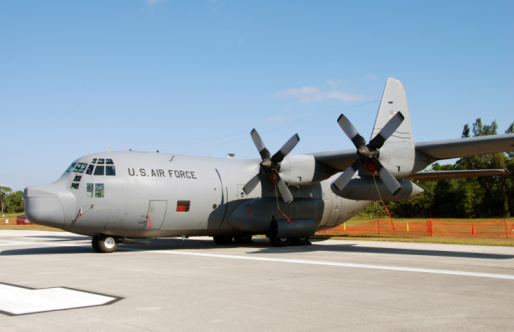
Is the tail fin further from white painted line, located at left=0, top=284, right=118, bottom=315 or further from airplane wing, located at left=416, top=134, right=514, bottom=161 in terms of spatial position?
white painted line, located at left=0, top=284, right=118, bottom=315

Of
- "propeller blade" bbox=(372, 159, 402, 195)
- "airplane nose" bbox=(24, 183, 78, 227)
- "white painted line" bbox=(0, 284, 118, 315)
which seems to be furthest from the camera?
"propeller blade" bbox=(372, 159, 402, 195)

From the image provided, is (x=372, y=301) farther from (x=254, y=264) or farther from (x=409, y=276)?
(x=254, y=264)

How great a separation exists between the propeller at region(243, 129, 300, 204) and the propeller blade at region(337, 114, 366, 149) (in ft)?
7.63

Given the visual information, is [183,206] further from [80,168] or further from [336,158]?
[336,158]

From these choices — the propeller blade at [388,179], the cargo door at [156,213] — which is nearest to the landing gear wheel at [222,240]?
the cargo door at [156,213]

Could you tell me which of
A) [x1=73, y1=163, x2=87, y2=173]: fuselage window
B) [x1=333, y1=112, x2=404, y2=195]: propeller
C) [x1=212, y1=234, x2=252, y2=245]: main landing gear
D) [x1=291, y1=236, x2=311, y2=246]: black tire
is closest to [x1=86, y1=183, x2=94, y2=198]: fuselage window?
[x1=73, y1=163, x2=87, y2=173]: fuselage window

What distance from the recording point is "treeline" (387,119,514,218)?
218 feet

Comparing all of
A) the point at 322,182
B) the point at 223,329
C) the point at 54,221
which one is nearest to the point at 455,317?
the point at 223,329

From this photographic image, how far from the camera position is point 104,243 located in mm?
17688

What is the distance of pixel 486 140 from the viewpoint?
15805mm

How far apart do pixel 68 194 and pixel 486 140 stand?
46.7 feet

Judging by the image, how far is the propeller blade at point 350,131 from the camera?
688 inches

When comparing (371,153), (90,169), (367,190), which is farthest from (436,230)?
(90,169)

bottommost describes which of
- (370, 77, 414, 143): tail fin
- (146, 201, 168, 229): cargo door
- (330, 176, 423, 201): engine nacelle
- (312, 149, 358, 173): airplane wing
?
(146, 201, 168, 229): cargo door
